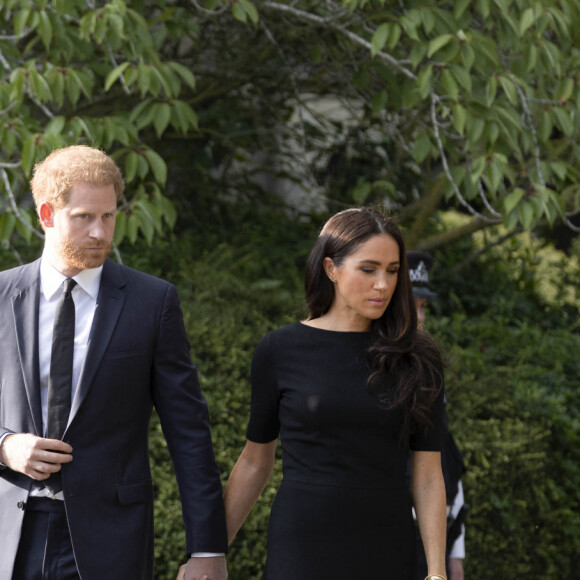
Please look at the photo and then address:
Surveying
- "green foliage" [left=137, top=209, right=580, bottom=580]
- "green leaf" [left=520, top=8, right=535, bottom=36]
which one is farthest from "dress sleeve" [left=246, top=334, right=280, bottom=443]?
"green leaf" [left=520, top=8, right=535, bottom=36]

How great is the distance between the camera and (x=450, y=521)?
4160 mm

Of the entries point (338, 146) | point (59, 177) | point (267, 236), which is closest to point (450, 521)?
point (59, 177)

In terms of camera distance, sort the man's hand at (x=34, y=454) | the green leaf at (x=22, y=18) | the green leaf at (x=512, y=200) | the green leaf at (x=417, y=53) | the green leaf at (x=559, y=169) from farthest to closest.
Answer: the green leaf at (x=559, y=169)
the green leaf at (x=512, y=200)
the green leaf at (x=417, y=53)
the green leaf at (x=22, y=18)
the man's hand at (x=34, y=454)

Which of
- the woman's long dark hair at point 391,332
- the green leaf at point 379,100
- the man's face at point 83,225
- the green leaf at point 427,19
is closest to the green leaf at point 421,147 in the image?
the green leaf at point 379,100

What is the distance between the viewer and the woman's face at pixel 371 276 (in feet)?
9.92

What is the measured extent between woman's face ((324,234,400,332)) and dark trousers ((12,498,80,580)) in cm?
111

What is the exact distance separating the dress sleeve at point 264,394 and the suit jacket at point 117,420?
173 mm

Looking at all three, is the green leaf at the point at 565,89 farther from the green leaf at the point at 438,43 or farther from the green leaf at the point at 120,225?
the green leaf at the point at 120,225

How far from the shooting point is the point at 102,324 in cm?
301

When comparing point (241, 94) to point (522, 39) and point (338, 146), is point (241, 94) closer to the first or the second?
point (338, 146)

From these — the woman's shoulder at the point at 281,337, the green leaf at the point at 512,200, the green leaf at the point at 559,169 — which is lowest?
the woman's shoulder at the point at 281,337

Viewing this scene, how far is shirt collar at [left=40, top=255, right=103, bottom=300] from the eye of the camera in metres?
3.03

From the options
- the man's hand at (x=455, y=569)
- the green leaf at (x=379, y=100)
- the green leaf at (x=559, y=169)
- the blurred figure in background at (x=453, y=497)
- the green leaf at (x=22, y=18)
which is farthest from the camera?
the green leaf at (x=379, y=100)

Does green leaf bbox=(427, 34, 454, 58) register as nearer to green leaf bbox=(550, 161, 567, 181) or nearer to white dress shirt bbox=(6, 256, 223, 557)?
green leaf bbox=(550, 161, 567, 181)
